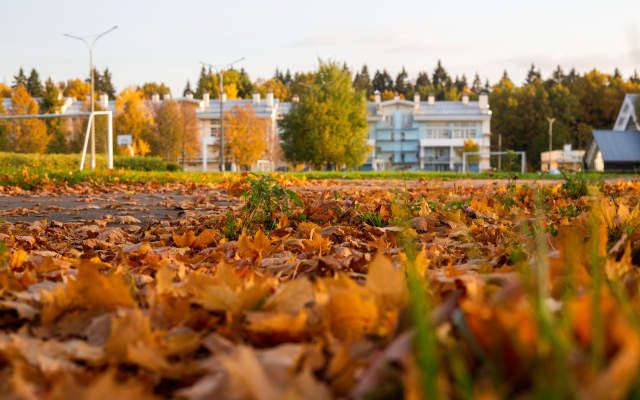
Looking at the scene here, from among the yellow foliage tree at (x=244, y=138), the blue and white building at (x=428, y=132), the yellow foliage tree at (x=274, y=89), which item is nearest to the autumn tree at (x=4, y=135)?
the yellow foliage tree at (x=244, y=138)

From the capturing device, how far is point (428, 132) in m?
64.1

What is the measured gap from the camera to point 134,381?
874 mm

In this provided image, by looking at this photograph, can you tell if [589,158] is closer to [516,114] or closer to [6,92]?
[516,114]

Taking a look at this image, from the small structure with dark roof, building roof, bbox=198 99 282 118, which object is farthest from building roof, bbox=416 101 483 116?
the small structure with dark roof

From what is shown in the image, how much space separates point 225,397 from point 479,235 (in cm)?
226

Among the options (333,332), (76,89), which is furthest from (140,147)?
(333,332)

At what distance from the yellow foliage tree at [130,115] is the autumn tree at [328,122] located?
643 inches

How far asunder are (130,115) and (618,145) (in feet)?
125

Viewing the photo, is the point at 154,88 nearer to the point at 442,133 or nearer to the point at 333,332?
the point at 442,133

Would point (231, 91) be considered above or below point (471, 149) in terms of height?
above

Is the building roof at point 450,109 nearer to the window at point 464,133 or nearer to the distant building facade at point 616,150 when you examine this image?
the window at point 464,133

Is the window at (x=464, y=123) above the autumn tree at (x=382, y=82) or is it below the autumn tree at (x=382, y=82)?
below

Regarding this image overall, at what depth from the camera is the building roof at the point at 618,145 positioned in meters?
35.0

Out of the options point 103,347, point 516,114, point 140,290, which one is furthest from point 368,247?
point 516,114
